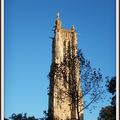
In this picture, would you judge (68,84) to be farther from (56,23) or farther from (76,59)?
(56,23)

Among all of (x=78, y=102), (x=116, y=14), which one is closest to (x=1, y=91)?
(x=116, y=14)

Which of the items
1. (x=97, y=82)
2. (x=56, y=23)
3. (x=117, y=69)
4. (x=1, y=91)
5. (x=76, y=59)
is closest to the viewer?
(x=1, y=91)

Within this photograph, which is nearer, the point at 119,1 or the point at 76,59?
the point at 119,1

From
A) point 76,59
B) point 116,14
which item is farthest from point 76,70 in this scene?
point 116,14

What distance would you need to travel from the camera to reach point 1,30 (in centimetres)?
538

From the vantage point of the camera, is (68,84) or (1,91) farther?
(68,84)

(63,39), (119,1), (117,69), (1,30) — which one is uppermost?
(63,39)

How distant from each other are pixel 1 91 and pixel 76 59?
567 centimetres

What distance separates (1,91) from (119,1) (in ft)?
6.54

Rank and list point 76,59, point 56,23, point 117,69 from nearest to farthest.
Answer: point 117,69 → point 76,59 → point 56,23

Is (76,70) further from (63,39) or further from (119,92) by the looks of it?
(63,39)

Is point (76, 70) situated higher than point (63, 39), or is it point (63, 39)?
point (63, 39)

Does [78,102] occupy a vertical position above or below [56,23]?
below

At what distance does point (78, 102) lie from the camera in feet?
33.2
